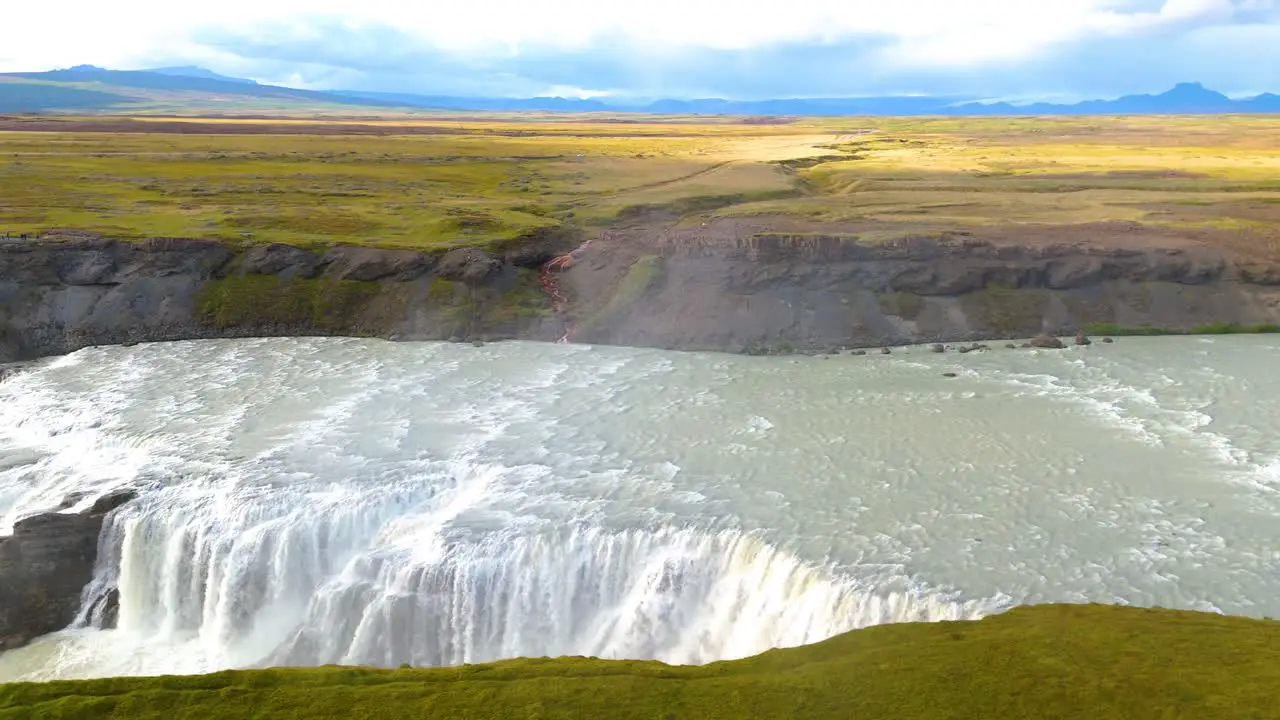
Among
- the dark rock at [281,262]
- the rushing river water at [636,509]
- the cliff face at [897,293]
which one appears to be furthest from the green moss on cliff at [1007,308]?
the dark rock at [281,262]

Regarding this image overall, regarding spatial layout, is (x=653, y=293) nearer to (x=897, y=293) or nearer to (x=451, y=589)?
(x=897, y=293)

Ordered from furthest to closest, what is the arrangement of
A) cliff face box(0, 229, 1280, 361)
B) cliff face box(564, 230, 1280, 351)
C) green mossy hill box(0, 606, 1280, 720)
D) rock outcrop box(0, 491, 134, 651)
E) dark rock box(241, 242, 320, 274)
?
1. dark rock box(241, 242, 320, 274)
2. cliff face box(0, 229, 1280, 361)
3. cliff face box(564, 230, 1280, 351)
4. rock outcrop box(0, 491, 134, 651)
5. green mossy hill box(0, 606, 1280, 720)

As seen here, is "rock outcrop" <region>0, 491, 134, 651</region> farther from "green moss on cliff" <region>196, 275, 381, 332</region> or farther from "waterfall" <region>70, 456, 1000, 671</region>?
"green moss on cliff" <region>196, 275, 381, 332</region>

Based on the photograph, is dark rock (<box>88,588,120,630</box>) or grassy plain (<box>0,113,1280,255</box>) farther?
grassy plain (<box>0,113,1280,255</box>)

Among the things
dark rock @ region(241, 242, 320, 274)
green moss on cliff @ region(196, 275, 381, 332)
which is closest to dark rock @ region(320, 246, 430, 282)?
green moss on cliff @ region(196, 275, 381, 332)

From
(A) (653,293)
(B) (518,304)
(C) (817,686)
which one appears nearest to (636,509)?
(C) (817,686)

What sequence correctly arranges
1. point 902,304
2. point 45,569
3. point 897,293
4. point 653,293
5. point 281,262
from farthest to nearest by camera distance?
point 281,262 < point 653,293 < point 897,293 < point 902,304 < point 45,569
